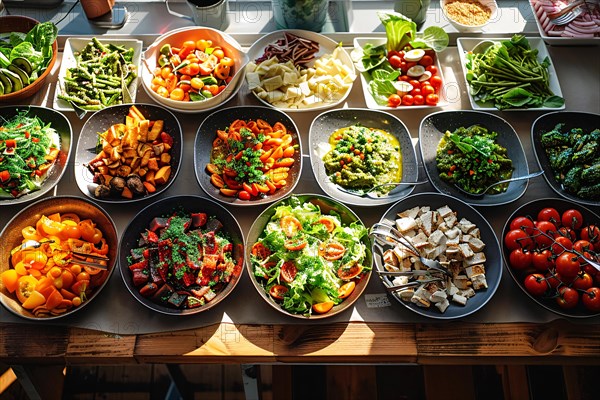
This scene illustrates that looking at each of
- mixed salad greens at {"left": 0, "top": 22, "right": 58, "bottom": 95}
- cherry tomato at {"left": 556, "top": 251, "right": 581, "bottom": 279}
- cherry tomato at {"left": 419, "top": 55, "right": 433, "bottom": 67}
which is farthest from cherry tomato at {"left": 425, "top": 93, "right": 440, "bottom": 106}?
mixed salad greens at {"left": 0, "top": 22, "right": 58, "bottom": 95}

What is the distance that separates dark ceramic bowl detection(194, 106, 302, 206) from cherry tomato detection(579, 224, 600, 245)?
156cm

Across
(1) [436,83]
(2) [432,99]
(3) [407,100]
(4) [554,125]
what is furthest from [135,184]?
(4) [554,125]

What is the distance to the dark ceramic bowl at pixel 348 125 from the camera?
287 centimetres

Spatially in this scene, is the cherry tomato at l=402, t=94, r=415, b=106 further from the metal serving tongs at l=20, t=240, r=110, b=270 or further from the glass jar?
the metal serving tongs at l=20, t=240, r=110, b=270

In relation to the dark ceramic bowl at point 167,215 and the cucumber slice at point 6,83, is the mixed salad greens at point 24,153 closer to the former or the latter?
the cucumber slice at point 6,83

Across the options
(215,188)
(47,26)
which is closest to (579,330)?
(215,188)

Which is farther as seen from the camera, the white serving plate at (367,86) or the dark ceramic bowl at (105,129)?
the white serving plate at (367,86)

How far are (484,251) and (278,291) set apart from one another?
1.12m

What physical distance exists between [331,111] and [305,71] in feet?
1.13

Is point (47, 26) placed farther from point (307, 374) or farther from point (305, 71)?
point (307, 374)

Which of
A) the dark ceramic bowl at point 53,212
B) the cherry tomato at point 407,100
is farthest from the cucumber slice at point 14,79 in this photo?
the cherry tomato at point 407,100

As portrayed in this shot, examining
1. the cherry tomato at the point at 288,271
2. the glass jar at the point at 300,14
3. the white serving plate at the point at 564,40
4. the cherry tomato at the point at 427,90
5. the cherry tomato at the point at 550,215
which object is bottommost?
the cherry tomato at the point at 288,271

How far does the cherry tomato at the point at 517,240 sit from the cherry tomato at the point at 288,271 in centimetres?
114

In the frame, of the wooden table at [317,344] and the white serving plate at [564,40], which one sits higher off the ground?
the white serving plate at [564,40]
